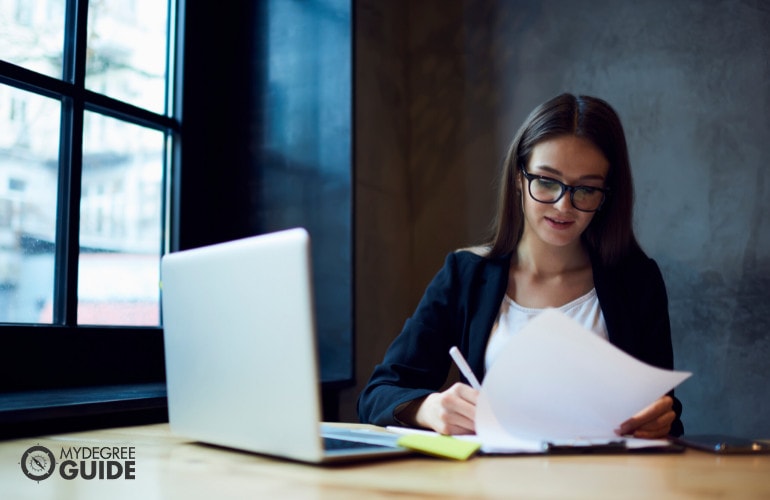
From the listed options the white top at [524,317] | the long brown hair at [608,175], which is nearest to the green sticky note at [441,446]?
the white top at [524,317]

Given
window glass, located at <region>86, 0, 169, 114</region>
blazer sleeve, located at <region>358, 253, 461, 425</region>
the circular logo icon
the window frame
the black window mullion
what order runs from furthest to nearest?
window glass, located at <region>86, 0, 169, 114</region>, the black window mullion, the window frame, blazer sleeve, located at <region>358, 253, 461, 425</region>, the circular logo icon

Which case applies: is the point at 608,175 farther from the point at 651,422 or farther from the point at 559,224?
the point at 651,422

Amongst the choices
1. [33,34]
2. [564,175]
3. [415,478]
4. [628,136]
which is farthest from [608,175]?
[33,34]

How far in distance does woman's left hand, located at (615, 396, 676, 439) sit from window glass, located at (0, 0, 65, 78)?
1.58 metres

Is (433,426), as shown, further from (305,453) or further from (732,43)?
(732,43)

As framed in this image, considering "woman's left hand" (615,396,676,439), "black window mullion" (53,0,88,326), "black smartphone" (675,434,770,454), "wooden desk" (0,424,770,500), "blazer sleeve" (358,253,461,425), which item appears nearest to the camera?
"wooden desk" (0,424,770,500)

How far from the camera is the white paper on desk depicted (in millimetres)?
874

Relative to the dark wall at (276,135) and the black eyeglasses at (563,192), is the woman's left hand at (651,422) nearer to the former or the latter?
the black eyeglasses at (563,192)

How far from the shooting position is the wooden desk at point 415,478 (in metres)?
0.69

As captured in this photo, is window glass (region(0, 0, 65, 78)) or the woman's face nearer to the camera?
the woman's face

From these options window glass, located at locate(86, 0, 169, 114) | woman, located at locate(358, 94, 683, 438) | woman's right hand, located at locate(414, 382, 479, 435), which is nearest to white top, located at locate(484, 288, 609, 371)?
woman, located at locate(358, 94, 683, 438)

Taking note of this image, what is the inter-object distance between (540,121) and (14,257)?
4.20 feet

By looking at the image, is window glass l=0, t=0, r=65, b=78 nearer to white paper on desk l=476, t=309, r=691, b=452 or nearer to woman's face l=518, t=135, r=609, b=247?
woman's face l=518, t=135, r=609, b=247

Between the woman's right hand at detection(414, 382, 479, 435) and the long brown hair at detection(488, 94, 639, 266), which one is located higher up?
the long brown hair at detection(488, 94, 639, 266)
